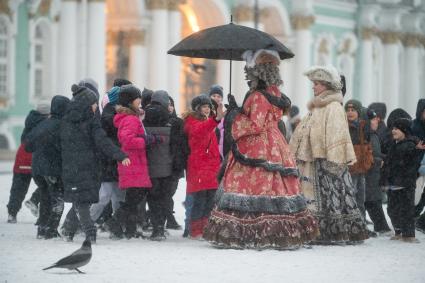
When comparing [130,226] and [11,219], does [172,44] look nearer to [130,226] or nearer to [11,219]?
[11,219]

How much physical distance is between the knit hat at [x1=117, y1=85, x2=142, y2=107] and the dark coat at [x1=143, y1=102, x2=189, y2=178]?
48cm

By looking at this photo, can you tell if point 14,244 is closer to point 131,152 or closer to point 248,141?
point 131,152

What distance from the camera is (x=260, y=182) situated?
9.88 metres

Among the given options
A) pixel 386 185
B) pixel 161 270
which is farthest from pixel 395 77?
pixel 161 270

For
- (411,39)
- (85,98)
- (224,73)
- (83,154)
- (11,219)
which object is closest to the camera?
(83,154)

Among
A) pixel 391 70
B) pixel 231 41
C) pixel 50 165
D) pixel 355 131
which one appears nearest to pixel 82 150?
pixel 50 165

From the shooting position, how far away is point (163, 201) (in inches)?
421

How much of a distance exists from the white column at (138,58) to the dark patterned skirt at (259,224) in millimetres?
18661

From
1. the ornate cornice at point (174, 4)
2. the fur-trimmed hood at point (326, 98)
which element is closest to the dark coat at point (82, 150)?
the fur-trimmed hood at point (326, 98)

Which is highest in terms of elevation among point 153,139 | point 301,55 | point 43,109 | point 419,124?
point 301,55

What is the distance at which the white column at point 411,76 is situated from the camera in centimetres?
4134

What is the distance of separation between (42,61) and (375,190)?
14.8 m

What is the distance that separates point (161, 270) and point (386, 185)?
3614 millimetres

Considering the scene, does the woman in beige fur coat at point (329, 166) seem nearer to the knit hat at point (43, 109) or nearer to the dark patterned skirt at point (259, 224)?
the dark patterned skirt at point (259, 224)
